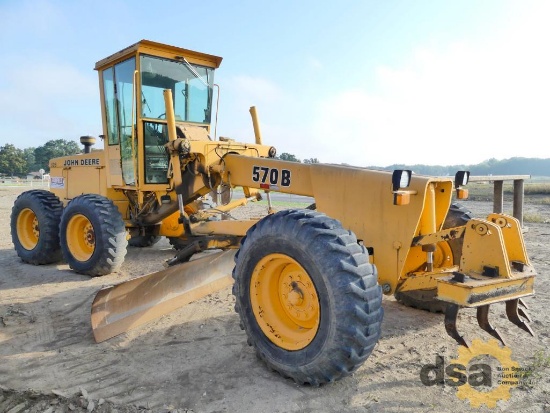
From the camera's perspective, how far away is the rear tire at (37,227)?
7.37 metres

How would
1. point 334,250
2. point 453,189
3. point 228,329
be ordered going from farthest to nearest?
point 228,329 → point 453,189 → point 334,250

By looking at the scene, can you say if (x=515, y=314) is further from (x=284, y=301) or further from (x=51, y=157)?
(x=51, y=157)

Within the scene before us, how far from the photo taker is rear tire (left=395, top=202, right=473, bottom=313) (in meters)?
4.45

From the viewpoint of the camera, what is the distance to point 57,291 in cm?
593

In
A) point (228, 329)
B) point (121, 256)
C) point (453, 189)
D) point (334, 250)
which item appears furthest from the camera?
point (121, 256)

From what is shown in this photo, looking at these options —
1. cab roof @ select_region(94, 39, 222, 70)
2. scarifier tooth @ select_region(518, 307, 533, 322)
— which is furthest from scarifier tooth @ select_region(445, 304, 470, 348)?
cab roof @ select_region(94, 39, 222, 70)

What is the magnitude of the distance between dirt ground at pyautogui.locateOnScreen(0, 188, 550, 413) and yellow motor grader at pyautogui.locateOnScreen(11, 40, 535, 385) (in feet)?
0.67

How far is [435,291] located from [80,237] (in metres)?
5.46

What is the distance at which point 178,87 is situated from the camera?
686cm

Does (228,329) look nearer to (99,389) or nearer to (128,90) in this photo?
Result: (99,389)

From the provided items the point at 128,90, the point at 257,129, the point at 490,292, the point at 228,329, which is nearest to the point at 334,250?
the point at 490,292

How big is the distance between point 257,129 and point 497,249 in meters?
4.42

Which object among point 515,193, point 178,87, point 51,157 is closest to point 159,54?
point 178,87

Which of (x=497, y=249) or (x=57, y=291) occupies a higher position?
(x=497, y=249)
